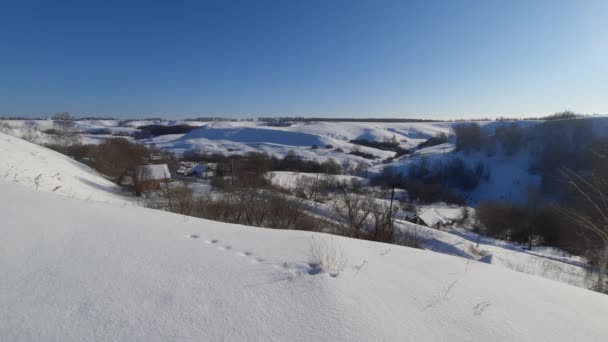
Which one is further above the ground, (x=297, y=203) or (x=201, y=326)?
(x=201, y=326)

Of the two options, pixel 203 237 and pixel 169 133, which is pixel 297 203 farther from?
pixel 169 133

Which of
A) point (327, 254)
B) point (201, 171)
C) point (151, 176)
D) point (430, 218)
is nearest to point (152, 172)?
point (151, 176)

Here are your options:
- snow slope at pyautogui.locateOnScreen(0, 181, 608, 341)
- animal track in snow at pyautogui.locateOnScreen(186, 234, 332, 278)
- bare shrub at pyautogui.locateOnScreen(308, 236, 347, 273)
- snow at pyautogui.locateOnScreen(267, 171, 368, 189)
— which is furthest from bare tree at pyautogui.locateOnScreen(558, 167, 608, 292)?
snow at pyautogui.locateOnScreen(267, 171, 368, 189)

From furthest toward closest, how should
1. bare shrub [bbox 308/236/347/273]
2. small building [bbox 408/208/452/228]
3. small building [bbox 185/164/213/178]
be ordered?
small building [bbox 185/164/213/178] < small building [bbox 408/208/452/228] < bare shrub [bbox 308/236/347/273]

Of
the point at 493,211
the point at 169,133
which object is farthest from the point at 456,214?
the point at 169,133

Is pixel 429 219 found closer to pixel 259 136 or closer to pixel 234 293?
pixel 234 293

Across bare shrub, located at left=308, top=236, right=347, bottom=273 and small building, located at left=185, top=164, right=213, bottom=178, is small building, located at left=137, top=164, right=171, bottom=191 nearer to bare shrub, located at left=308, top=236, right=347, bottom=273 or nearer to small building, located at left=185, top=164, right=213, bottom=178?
small building, located at left=185, top=164, right=213, bottom=178
